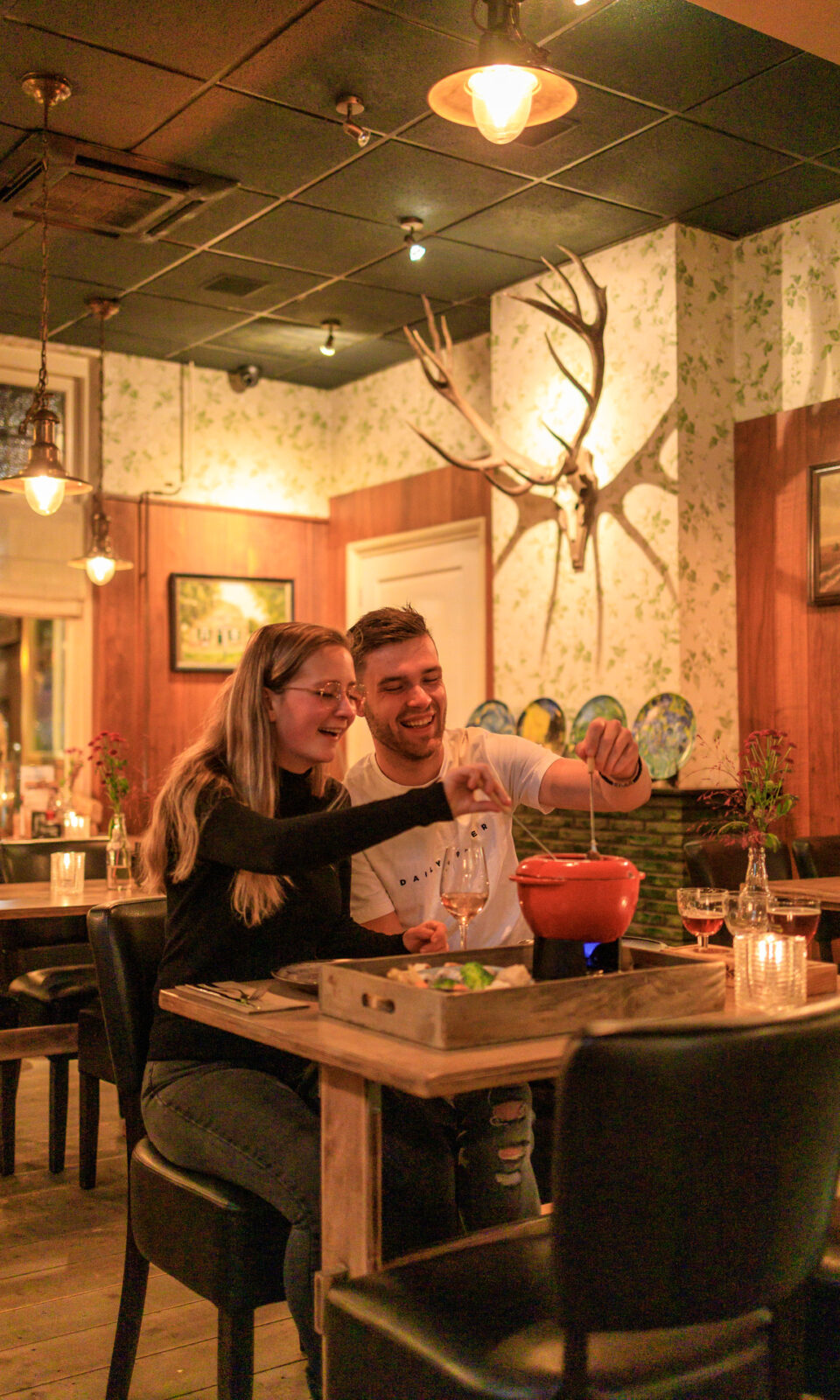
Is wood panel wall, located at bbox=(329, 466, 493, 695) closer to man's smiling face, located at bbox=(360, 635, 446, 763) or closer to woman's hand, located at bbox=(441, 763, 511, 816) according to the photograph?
man's smiling face, located at bbox=(360, 635, 446, 763)

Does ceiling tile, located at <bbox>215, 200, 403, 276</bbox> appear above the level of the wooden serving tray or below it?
above

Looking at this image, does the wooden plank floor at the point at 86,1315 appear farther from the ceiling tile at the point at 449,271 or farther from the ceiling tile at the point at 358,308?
the ceiling tile at the point at 358,308

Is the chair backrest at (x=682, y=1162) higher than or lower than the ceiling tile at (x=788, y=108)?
lower

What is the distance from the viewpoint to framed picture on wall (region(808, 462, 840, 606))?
466cm

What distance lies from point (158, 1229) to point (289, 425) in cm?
560

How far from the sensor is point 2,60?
12.0ft

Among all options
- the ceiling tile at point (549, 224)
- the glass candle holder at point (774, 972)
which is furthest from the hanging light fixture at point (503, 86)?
the glass candle holder at point (774, 972)

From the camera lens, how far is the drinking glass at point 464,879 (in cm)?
189

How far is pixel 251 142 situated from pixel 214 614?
300cm

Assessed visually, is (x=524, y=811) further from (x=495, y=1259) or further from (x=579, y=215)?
(x=495, y=1259)

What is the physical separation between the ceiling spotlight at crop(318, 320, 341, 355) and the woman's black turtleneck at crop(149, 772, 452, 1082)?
424cm

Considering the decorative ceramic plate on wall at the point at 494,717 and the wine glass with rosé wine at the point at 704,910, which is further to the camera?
the decorative ceramic plate on wall at the point at 494,717

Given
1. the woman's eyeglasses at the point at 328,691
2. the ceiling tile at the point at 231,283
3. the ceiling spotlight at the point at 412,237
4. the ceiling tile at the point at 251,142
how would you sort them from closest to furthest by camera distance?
the woman's eyeglasses at the point at 328,691
the ceiling tile at the point at 251,142
the ceiling spotlight at the point at 412,237
the ceiling tile at the point at 231,283

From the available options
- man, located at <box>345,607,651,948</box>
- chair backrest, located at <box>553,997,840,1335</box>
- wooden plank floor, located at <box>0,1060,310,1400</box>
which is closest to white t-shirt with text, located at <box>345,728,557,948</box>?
man, located at <box>345,607,651,948</box>
